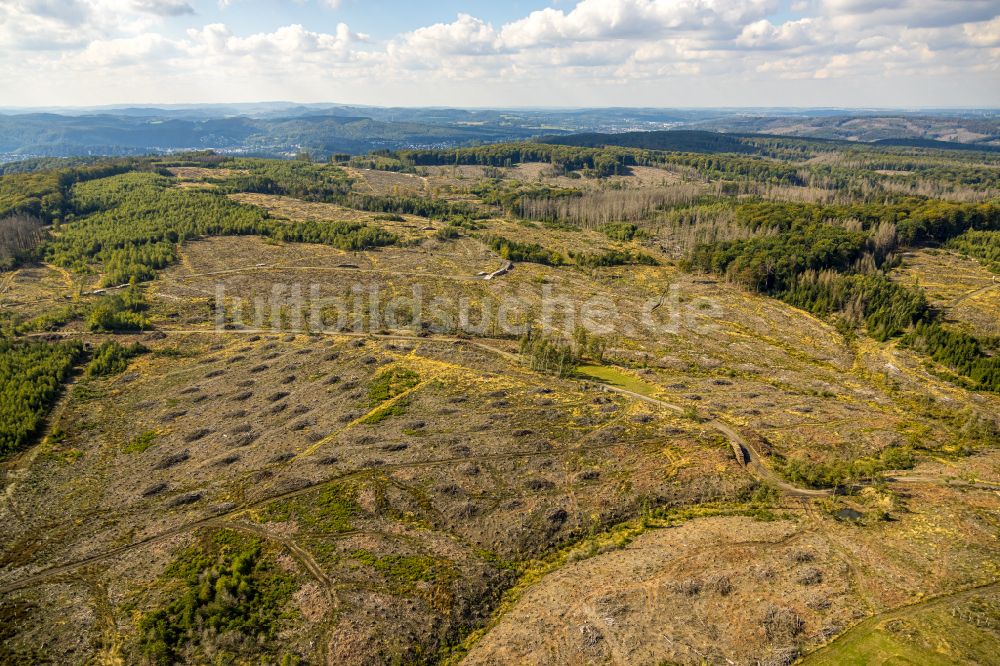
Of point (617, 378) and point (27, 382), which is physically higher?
point (27, 382)

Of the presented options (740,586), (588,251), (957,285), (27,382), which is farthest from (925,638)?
(588,251)

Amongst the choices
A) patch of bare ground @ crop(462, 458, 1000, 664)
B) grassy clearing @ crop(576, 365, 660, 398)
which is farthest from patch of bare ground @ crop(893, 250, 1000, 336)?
patch of bare ground @ crop(462, 458, 1000, 664)

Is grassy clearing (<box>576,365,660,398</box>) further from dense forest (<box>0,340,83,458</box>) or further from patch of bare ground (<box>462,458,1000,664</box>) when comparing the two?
dense forest (<box>0,340,83,458</box>)

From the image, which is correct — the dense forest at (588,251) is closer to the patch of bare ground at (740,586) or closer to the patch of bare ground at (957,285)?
the patch of bare ground at (957,285)

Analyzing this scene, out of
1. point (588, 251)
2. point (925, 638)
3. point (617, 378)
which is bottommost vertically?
point (617, 378)

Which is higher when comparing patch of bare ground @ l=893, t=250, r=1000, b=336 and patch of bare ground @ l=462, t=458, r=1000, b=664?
patch of bare ground @ l=893, t=250, r=1000, b=336

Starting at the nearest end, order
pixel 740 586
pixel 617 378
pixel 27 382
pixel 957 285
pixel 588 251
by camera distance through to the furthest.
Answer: pixel 740 586 < pixel 27 382 < pixel 617 378 < pixel 957 285 < pixel 588 251

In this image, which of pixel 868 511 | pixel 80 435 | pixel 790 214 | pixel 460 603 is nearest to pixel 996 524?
pixel 868 511

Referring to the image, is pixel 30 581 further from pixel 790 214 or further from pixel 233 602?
pixel 790 214

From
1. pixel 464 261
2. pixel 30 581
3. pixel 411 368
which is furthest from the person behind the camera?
pixel 464 261

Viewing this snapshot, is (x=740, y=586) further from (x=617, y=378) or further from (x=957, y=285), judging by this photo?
(x=957, y=285)

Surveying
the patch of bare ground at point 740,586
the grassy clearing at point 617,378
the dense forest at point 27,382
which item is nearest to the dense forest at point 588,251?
the dense forest at point 27,382
